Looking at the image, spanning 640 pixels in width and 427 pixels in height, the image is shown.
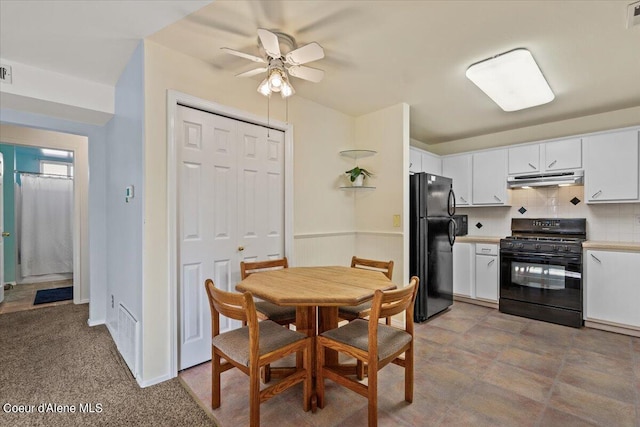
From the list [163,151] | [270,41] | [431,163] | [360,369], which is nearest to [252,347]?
[360,369]

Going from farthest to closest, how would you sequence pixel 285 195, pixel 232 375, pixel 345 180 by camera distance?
pixel 345 180
pixel 285 195
pixel 232 375

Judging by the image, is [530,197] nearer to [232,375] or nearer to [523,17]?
[523,17]

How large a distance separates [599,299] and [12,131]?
23.4ft

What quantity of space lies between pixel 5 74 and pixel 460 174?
195 inches

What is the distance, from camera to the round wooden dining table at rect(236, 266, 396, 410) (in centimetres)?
165

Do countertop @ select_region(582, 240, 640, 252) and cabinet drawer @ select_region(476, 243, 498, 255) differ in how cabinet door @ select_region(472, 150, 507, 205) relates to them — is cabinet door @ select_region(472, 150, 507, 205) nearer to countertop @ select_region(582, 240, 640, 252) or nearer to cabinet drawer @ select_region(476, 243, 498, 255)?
cabinet drawer @ select_region(476, 243, 498, 255)

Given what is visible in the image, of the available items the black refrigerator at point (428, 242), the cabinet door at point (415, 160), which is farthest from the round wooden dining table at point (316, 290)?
the cabinet door at point (415, 160)

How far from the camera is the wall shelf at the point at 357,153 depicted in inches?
134

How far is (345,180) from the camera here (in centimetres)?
358

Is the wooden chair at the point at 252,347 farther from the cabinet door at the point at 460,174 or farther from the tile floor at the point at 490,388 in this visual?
the cabinet door at the point at 460,174

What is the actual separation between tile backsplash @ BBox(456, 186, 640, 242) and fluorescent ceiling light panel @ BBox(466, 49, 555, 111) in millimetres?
1569

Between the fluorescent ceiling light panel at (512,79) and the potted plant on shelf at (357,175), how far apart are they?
1.40 m

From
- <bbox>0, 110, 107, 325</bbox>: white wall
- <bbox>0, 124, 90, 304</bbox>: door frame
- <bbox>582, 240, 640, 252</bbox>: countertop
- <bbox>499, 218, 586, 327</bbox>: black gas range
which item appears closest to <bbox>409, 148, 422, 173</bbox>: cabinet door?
<bbox>499, 218, 586, 327</bbox>: black gas range

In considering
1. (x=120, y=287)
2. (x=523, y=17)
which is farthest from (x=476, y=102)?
(x=120, y=287)
